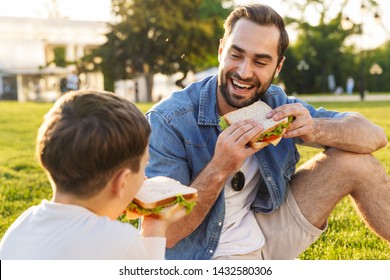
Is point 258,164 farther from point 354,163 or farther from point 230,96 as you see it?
point 354,163

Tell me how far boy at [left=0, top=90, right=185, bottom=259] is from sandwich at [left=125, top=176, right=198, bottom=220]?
1.21 ft

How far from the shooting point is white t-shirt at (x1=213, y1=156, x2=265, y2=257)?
128 inches

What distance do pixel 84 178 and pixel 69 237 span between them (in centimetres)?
22

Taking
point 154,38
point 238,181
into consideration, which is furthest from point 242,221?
point 154,38

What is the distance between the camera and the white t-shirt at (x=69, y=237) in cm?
207

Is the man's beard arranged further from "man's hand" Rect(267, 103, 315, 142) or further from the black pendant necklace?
the black pendant necklace

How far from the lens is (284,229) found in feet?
11.3

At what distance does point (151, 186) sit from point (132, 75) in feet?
125

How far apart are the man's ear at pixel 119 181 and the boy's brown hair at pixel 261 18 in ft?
5.73

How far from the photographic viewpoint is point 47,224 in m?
2.11

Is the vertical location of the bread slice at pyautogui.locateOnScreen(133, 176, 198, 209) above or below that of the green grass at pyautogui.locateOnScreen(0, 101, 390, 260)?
above

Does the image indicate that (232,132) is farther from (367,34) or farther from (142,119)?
(367,34)

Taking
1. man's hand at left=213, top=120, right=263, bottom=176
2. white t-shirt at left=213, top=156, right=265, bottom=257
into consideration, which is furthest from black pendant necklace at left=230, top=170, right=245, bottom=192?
man's hand at left=213, top=120, right=263, bottom=176
